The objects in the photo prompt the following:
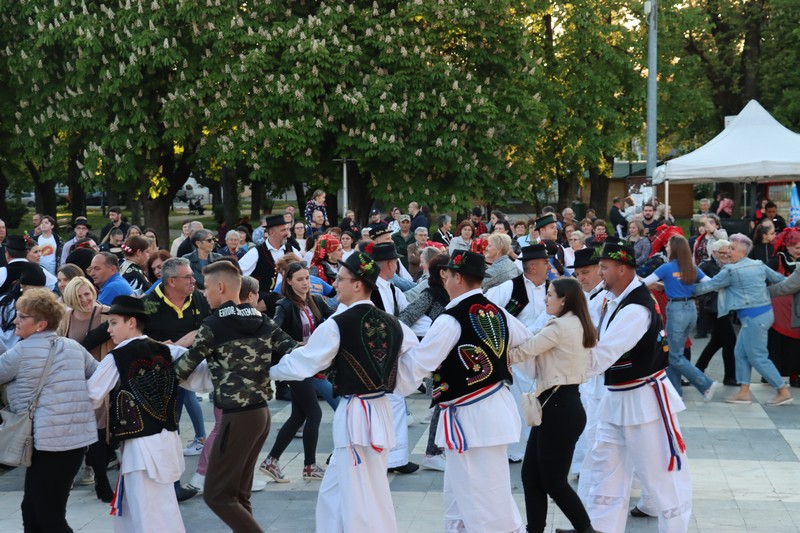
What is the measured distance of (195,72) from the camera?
2523 centimetres

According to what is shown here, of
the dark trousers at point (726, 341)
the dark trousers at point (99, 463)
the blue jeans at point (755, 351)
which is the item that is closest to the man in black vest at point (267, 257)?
the dark trousers at point (99, 463)

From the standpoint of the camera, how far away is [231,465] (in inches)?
241

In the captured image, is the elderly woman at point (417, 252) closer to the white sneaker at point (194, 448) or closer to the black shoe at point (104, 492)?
the white sneaker at point (194, 448)

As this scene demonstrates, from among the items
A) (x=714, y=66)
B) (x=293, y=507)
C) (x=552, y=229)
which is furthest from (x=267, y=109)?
(x=714, y=66)

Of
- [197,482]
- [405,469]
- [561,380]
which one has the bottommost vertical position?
[405,469]

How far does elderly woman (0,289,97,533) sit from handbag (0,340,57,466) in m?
0.02

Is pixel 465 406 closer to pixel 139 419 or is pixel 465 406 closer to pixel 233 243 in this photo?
pixel 139 419

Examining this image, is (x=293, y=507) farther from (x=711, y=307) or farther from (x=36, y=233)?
(x=36, y=233)

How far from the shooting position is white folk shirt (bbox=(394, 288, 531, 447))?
6035 mm

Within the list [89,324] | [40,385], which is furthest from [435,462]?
[40,385]

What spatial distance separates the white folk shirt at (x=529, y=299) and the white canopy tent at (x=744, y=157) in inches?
503

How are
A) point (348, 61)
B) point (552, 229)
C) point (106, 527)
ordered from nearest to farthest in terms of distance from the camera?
point (106, 527), point (552, 229), point (348, 61)

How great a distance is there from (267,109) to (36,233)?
7998mm

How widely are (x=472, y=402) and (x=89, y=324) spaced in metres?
3.47
